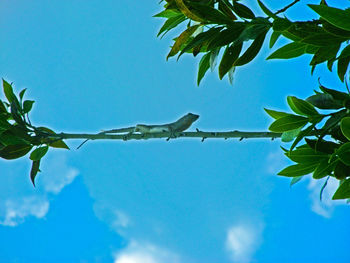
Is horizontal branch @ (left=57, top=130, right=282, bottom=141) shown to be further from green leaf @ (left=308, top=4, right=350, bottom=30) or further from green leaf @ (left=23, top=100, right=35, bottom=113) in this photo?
green leaf @ (left=308, top=4, right=350, bottom=30)

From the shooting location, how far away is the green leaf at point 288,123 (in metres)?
1.24

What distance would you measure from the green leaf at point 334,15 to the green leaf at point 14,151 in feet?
3.73

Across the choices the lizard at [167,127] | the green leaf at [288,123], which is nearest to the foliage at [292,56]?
the green leaf at [288,123]

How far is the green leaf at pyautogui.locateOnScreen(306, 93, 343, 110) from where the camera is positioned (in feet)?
3.92

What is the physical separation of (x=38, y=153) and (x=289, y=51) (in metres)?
0.97

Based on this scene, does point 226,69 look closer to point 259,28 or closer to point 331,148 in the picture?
point 259,28

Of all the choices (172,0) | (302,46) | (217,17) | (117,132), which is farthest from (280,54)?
(117,132)

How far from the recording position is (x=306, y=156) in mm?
1219

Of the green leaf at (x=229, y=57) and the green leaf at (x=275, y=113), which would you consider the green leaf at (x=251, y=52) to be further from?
the green leaf at (x=275, y=113)

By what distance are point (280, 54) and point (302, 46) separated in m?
0.06

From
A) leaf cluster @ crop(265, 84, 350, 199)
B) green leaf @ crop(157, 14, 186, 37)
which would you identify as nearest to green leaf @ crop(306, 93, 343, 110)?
leaf cluster @ crop(265, 84, 350, 199)

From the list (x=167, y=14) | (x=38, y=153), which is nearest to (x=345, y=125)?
(x=167, y=14)

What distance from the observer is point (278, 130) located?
1257mm

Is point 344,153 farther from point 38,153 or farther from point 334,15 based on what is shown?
point 38,153
